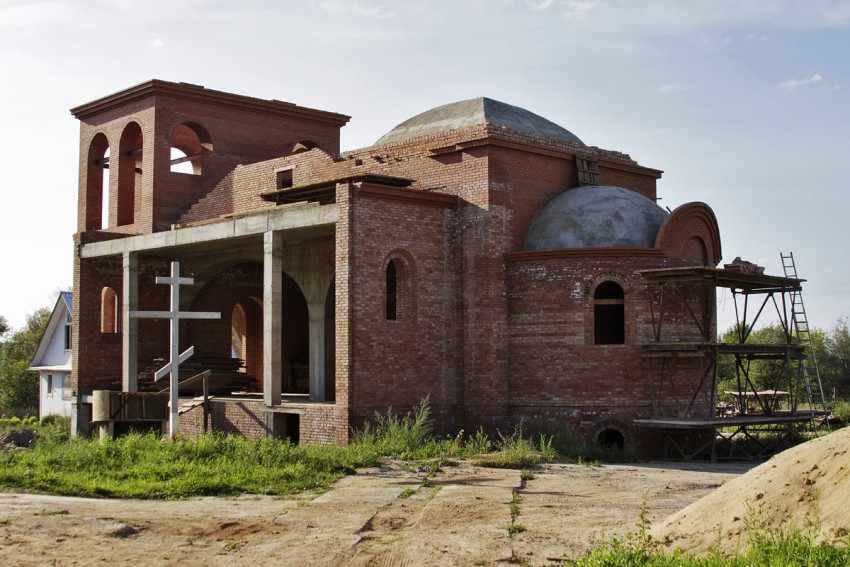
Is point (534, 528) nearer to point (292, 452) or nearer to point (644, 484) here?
point (644, 484)

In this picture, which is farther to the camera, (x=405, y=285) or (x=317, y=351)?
(x=317, y=351)

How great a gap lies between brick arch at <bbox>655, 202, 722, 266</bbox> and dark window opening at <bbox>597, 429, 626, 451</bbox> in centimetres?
357

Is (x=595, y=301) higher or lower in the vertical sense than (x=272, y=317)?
higher

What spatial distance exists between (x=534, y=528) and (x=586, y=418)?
8757mm

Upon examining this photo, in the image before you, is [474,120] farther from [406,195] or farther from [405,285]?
[405,285]

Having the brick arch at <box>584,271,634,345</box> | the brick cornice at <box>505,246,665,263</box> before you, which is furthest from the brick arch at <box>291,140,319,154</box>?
the brick arch at <box>584,271,634,345</box>

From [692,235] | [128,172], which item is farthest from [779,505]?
[128,172]

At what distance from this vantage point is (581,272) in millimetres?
19000

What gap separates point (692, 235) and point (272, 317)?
8.53 meters

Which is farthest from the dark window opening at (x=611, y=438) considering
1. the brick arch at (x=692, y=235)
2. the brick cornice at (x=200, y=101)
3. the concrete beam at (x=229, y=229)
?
the brick cornice at (x=200, y=101)

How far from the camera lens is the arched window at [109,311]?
27.2 m

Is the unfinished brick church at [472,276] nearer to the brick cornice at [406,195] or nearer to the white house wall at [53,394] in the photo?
the brick cornice at [406,195]

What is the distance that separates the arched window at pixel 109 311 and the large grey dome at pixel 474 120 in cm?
899

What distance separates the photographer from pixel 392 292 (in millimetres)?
19969
